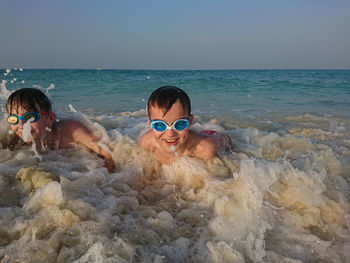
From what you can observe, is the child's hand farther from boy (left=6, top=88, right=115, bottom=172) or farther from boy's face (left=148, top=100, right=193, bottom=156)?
boy's face (left=148, top=100, right=193, bottom=156)

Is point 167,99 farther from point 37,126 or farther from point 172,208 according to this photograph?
point 37,126

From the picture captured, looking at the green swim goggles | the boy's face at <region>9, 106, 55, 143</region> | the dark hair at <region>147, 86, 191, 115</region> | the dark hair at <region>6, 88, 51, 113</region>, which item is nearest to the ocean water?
the boy's face at <region>9, 106, 55, 143</region>

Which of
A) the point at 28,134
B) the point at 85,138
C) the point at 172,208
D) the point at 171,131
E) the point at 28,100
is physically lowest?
the point at 172,208

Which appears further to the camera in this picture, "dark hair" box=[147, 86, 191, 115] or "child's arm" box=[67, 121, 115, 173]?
"child's arm" box=[67, 121, 115, 173]

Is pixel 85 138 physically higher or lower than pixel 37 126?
lower

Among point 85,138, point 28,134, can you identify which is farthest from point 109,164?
point 28,134

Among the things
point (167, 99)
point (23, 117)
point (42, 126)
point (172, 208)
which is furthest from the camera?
point (42, 126)

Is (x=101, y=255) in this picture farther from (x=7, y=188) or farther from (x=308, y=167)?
(x=308, y=167)

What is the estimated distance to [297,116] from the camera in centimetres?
677

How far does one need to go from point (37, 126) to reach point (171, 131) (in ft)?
6.07

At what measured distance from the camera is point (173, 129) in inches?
117

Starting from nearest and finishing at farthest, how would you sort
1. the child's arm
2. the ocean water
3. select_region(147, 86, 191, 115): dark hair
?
the ocean water → select_region(147, 86, 191, 115): dark hair → the child's arm

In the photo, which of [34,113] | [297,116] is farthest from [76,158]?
[297,116]

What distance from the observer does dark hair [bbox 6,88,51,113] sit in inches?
130
